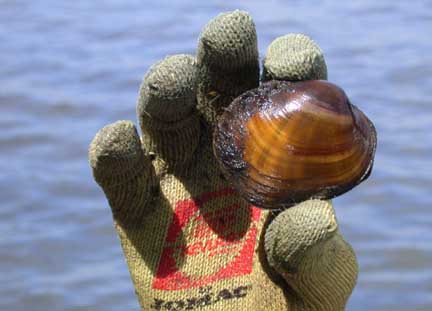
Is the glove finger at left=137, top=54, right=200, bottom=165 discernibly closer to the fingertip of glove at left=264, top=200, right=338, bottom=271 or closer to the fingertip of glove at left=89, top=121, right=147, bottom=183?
the fingertip of glove at left=89, top=121, right=147, bottom=183

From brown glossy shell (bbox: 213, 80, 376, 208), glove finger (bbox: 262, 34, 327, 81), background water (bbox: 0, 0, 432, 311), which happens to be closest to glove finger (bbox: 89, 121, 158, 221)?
brown glossy shell (bbox: 213, 80, 376, 208)

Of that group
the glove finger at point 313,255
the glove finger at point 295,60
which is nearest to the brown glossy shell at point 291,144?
the glove finger at point 295,60

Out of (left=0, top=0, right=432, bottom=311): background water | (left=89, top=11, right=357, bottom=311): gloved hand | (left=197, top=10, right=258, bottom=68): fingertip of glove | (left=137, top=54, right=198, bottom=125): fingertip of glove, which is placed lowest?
(left=0, top=0, right=432, bottom=311): background water

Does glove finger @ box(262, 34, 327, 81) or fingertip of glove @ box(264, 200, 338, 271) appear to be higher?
glove finger @ box(262, 34, 327, 81)

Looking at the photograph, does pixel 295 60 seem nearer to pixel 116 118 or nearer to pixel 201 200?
pixel 201 200

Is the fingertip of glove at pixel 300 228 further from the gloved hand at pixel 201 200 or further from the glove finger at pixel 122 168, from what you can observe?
the glove finger at pixel 122 168

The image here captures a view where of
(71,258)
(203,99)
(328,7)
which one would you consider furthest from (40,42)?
(203,99)

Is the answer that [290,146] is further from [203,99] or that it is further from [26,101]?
[26,101]

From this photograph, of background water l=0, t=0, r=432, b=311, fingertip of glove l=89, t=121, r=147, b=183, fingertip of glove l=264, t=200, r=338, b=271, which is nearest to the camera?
fingertip of glove l=264, t=200, r=338, b=271
